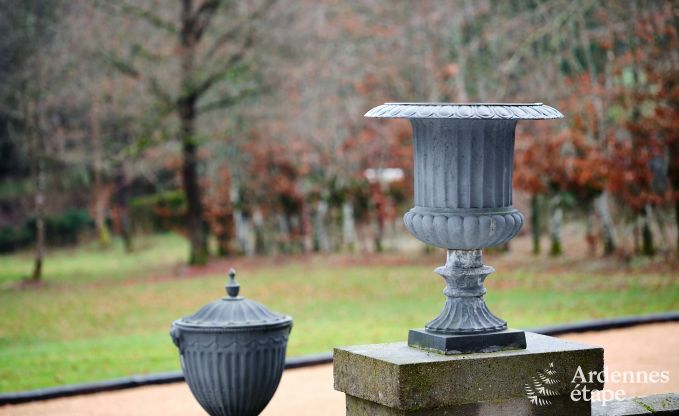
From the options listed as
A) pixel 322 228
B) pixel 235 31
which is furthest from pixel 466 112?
pixel 322 228

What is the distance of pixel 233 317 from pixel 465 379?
2.20 meters

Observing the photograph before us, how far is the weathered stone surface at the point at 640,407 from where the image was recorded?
Answer: 654cm

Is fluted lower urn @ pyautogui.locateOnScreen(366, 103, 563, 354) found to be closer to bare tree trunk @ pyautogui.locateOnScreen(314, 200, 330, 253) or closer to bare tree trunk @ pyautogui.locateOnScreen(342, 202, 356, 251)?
bare tree trunk @ pyautogui.locateOnScreen(342, 202, 356, 251)

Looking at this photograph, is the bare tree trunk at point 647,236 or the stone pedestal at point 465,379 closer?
the stone pedestal at point 465,379

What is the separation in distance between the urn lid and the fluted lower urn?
1676 mm

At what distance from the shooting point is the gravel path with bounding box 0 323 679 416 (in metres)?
8.72

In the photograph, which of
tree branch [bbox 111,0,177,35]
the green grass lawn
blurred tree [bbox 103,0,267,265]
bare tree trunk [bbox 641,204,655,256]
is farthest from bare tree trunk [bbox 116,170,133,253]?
bare tree trunk [bbox 641,204,655,256]

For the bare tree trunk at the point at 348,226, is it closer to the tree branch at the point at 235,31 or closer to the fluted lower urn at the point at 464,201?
the tree branch at the point at 235,31

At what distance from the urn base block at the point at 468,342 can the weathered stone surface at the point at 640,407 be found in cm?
81

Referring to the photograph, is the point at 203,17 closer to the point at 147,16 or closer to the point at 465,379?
the point at 147,16

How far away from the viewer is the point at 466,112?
579 centimetres

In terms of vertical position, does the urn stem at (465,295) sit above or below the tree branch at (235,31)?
below

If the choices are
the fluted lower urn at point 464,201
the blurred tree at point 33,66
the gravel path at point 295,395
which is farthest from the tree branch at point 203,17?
the fluted lower urn at point 464,201

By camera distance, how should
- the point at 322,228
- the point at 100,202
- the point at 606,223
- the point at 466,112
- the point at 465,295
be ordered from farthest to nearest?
1. the point at 100,202
2. the point at 322,228
3. the point at 606,223
4. the point at 465,295
5. the point at 466,112
